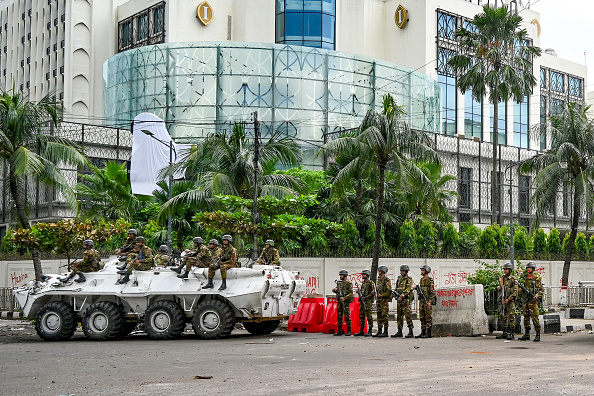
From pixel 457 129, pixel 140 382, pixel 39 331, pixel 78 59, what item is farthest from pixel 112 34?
pixel 140 382

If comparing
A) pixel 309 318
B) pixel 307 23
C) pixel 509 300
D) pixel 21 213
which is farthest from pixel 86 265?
pixel 307 23

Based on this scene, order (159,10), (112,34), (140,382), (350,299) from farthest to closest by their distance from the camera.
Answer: (112,34), (159,10), (350,299), (140,382)

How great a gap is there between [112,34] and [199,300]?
4936cm

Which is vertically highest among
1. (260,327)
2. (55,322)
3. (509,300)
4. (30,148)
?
(30,148)

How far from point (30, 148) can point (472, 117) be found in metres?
42.0

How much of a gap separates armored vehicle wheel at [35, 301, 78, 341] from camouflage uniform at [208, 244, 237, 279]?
11.3 feet

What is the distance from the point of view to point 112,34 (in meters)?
64.9

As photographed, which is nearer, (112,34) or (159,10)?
(159,10)

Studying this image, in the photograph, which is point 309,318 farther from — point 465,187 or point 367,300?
point 465,187

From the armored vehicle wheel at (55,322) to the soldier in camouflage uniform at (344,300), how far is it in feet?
20.6

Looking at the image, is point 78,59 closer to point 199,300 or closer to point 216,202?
point 216,202

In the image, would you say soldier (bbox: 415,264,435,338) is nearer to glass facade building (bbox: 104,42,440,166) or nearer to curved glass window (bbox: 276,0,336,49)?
glass facade building (bbox: 104,42,440,166)

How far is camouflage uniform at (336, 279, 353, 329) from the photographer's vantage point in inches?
819

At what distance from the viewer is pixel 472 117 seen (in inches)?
2532
